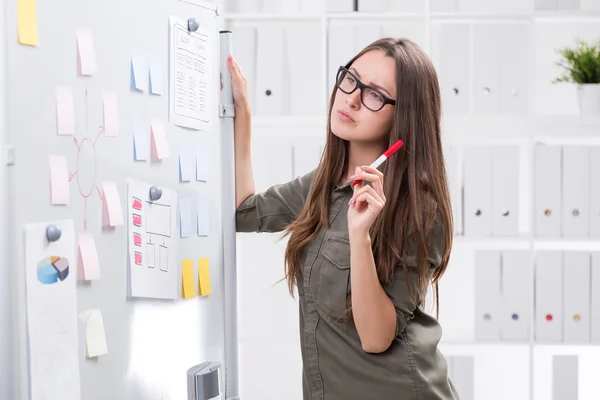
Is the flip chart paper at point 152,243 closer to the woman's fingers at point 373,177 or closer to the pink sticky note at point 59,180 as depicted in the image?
the pink sticky note at point 59,180

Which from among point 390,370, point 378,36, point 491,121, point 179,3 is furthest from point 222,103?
point 491,121

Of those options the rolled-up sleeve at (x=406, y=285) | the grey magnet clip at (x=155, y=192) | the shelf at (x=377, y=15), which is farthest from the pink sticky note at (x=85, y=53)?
the shelf at (x=377, y=15)

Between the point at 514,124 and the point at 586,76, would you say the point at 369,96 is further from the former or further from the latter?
the point at 586,76

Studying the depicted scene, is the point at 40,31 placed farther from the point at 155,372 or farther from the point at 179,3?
the point at 155,372

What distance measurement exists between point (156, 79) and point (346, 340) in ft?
2.06

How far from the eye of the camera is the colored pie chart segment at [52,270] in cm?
109

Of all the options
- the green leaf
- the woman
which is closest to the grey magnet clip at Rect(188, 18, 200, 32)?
the woman

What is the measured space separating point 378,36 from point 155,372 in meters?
1.49

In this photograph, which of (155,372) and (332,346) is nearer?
(155,372)

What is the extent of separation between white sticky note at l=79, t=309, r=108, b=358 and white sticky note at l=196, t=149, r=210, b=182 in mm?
375

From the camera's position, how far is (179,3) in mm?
1412

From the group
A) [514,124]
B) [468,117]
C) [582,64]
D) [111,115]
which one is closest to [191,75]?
[111,115]

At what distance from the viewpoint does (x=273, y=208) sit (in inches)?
63.8

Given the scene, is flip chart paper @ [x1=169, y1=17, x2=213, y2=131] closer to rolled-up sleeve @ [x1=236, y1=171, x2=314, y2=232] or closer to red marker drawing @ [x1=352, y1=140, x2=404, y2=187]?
rolled-up sleeve @ [x1=236, y1=171, x2=314, y2=232]
